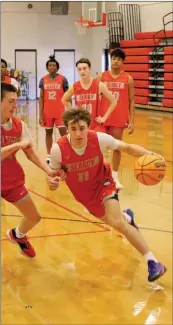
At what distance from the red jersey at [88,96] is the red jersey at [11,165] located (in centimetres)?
245

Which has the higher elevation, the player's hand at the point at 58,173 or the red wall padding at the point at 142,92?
the red wall padding at the point at 142,92

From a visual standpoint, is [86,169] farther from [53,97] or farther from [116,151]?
[53,97]

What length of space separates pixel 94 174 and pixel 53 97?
4750 mm

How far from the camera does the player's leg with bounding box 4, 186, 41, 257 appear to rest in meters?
4.08

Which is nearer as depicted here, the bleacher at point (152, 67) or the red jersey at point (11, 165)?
the red jersey at point (11, 165)

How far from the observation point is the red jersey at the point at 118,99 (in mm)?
6996

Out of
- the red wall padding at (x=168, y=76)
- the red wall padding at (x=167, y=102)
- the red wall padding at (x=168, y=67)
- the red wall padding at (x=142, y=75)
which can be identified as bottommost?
the red wall padding at (x=167, y=102)

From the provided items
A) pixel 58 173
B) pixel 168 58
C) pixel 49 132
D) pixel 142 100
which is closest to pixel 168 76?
pixel 168 58

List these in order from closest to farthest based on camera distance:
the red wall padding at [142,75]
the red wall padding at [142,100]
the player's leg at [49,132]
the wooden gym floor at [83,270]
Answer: the wooden gym floor at [83,270] < the player's leg at [49,132] < the red wall padding at [142,75] < the red wall padding at [142,100]

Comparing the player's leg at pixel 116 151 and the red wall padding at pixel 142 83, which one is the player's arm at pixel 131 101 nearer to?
the player's leg at pixel 116 151

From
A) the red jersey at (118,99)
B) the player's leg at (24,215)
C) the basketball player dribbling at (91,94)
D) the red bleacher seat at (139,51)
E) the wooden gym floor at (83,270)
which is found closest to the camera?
the wooden gym floor at (83,270)

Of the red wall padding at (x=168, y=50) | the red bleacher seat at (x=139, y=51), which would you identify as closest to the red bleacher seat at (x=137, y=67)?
the red bleacher seat at (x=139, y=51)

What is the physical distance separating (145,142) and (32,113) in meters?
8.05

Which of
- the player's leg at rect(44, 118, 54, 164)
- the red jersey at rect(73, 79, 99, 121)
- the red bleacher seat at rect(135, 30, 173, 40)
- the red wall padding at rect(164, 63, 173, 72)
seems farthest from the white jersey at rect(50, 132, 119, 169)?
the red wall padding at rect(164, 63, 173, 72)
